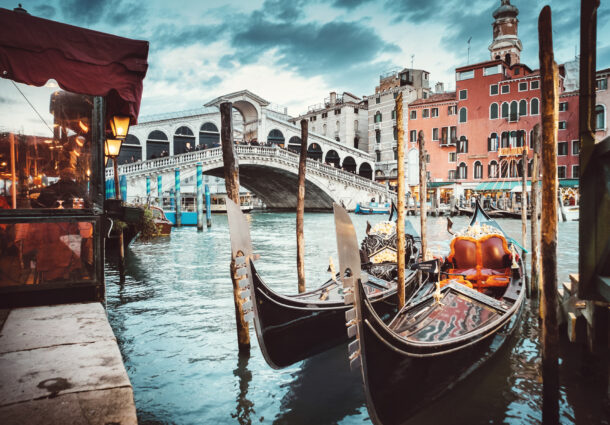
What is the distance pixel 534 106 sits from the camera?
20125 millimetres

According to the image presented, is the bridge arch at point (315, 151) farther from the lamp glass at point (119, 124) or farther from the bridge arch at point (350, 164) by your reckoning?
the lamp glass at point (119, 124)

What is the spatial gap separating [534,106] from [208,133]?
16.7 meters

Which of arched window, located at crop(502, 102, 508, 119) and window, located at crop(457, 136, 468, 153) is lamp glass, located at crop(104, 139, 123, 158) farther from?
arched window, located at crop(502, 102, 508, 119)

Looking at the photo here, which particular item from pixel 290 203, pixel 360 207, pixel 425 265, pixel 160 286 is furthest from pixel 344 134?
pixel 425 265

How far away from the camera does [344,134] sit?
29.3m

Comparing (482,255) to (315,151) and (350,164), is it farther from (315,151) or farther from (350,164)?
(350,164)

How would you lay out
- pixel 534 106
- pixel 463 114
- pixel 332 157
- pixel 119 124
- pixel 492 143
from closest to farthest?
pixel 119 124, pixel 534 106, pixel 492 143, pixel 463 114, pixel 332 157

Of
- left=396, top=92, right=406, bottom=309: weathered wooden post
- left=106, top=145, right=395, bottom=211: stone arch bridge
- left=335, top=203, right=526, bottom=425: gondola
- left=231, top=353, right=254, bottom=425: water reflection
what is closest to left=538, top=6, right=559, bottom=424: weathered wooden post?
left=335, top=203, right=526, bottom=425: gondola

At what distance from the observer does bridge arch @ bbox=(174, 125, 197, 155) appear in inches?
882

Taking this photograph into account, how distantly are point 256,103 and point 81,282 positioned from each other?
22577 millimetres

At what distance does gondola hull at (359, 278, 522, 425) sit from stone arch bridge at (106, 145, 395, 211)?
13589mm

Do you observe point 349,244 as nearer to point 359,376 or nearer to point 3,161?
point 359,376

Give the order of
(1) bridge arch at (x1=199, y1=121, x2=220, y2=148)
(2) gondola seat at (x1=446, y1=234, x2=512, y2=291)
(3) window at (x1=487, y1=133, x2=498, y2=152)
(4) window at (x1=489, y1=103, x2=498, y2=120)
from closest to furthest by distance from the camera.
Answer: (2) gondola seat at (x1=446, y1=234, x2=512, y2=291) → (4) window at (x1=489, y1=103, x2=498, y2=120) → (3) window at (x1=487, y1=133, x2=498, y2=152) → (1) bridge arch at (x1=199, y1=121, x2=220, y2=148)

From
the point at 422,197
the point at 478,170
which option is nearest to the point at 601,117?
the point at 478,170
